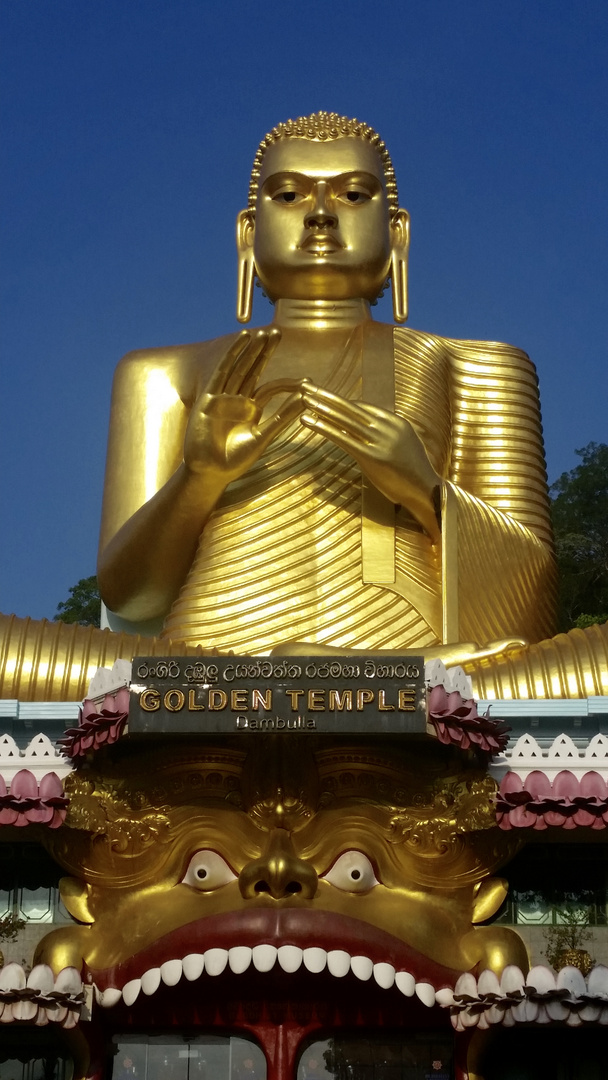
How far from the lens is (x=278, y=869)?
775 centimetres

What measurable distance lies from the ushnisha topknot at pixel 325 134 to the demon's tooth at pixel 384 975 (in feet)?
20.4

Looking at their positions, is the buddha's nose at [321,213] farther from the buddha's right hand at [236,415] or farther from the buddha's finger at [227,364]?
the buddha's finger at [227,364]

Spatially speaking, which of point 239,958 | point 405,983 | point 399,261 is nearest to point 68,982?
point 239,958

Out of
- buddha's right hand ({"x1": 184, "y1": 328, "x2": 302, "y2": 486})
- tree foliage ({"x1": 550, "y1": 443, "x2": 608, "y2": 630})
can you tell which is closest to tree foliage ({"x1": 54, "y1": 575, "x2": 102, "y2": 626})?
tree foliage ({"x1": 550, "y1": 443, "x2": 608, "y2": 630})

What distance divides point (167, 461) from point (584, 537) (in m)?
7.58

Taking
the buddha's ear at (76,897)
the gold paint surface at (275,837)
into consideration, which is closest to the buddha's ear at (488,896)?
the gold paint surface at (275,837)

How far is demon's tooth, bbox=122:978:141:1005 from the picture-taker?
7.64 meters

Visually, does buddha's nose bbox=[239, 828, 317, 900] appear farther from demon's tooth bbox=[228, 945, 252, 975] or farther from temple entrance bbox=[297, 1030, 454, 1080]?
temple entrance bbox=[297, 1030, 454, 1080]

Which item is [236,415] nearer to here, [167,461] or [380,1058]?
[167,461]

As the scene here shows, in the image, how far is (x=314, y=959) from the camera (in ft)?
24.7

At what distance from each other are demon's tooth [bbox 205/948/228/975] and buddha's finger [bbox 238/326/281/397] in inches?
127

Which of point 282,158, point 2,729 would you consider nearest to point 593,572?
point 282,158

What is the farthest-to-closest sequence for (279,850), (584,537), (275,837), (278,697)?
(584,537)
(275,837)
(279,850)
(278,697)

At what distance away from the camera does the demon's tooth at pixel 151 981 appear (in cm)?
761
